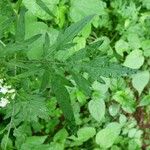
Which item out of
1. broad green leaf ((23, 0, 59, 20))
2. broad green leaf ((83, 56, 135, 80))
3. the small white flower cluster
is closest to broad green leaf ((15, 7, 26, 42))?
the small white flower cluster

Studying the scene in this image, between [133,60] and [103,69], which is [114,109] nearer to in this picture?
[133,60]

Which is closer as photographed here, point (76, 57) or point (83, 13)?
point (76, 57)

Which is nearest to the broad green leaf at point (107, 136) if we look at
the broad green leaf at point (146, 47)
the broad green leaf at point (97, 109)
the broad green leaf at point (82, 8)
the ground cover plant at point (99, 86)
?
the ground cover plant at point (99, 86)

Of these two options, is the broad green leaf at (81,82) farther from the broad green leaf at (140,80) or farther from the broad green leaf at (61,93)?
the broad green leaf at (140,80)

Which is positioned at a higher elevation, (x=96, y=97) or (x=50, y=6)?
(x=50, y=6)

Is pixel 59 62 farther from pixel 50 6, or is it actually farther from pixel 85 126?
pixel 85 126

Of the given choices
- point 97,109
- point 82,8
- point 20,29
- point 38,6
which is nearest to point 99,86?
point 97,109

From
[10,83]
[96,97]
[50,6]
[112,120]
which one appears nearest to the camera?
[10,83]

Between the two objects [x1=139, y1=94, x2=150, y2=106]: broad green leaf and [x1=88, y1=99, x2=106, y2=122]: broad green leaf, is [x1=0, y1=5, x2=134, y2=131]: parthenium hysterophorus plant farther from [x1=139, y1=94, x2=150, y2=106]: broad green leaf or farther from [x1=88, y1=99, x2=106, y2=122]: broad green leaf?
[x1=139, y1=94, x2=150, y2=106]: broad green leaf

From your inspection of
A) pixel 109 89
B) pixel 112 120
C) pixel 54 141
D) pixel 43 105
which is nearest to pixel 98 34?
pixel 109 89
